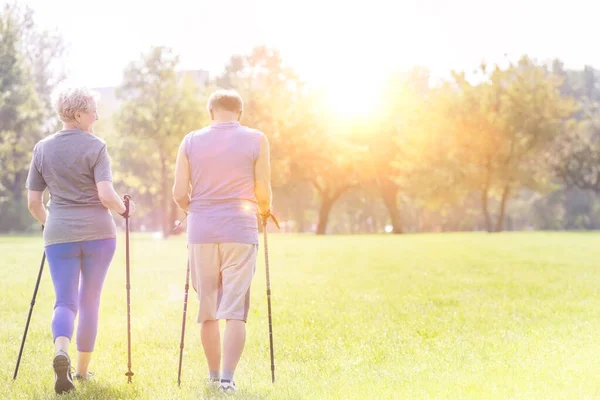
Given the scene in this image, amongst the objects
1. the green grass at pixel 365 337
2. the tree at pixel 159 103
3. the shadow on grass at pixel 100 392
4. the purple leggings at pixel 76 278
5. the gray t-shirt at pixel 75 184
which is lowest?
the green grass at pixel 365 337

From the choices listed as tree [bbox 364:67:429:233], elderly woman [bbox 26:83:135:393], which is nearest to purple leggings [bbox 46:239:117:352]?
elderly woman [bbox 26:83:135:393]

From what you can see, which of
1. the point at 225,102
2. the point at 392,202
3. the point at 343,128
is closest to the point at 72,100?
the point at 225,102

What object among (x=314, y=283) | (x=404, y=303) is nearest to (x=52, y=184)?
(x=404, y=303)

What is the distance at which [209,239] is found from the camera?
21.7ft

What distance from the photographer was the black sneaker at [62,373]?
6.41 metres

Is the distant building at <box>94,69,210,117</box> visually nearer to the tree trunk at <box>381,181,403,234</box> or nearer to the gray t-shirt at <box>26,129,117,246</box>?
the tree trunk at <box>381,181,403,234</box>

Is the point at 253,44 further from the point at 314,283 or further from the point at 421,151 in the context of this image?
the point at 314,283

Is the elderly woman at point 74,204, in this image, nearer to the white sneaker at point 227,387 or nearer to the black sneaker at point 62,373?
the black sneaker at point 62,373

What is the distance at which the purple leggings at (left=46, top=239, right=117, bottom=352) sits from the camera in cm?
668

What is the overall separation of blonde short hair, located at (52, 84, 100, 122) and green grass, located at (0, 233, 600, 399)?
7.62 feet

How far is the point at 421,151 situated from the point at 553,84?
31.0ft

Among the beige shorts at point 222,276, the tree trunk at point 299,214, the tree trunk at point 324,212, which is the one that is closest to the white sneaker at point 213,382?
the beige shorts at point 222,276

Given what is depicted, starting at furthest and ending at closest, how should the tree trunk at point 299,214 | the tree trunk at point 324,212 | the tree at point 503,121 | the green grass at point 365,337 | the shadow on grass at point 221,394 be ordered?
the tree trunk at point 299,214 < the tree trunk at point 324,212 < the tree at point 503,121 < the green grass at point 365,337 < the shadow on grass at point 221,394

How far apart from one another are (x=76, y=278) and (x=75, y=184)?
782mm
